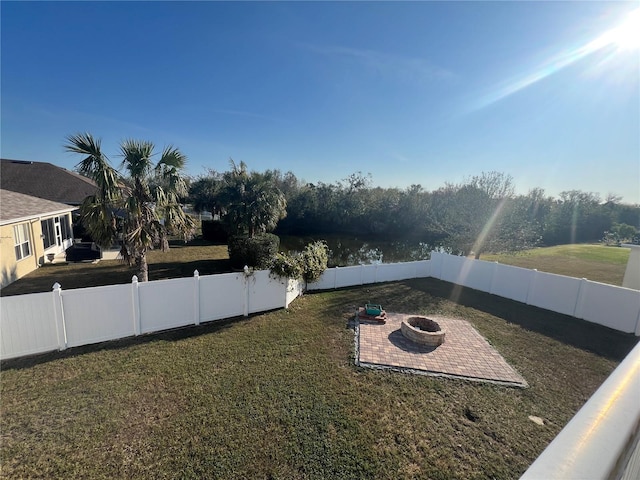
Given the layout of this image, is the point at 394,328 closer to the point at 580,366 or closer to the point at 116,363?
the point at 580,366

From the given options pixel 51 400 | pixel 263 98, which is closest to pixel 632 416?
pixel 51 400

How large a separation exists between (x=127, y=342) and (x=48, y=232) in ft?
38.4

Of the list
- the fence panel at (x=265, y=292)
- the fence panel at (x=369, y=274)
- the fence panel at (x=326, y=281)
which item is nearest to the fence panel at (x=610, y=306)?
the fence panel at (x=369, y=274)

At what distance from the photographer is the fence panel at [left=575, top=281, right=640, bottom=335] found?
8086mm

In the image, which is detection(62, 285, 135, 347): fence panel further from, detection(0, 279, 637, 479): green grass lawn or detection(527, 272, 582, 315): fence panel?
detection(527, 272, 582, 315): fence panel

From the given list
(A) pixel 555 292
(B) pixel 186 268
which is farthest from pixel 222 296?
(A) pixel 555 292

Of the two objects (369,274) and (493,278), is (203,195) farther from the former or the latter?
(493,278)

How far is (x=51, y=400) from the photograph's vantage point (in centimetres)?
444

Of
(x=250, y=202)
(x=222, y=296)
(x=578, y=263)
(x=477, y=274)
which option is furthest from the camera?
(x=578, y=263)

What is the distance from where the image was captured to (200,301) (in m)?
7.28

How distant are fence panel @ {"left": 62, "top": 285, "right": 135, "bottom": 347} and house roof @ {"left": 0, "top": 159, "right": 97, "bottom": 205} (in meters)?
18.2

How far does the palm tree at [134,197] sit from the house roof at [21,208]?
513cm

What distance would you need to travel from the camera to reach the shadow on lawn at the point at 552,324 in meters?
7.30

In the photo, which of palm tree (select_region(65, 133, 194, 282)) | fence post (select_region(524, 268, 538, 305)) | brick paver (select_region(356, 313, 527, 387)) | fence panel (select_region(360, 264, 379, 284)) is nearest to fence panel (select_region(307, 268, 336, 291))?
fence panel (select_region(360, 264, 379, 284))
